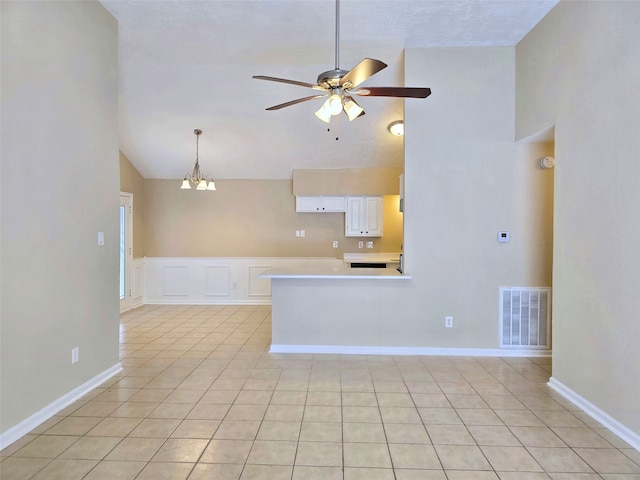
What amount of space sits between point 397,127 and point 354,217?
1.70 m

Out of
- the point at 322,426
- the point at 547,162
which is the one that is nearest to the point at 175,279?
the point at 322,426

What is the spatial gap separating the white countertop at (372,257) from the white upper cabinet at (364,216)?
362 millimetres

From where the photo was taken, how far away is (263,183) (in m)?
6.28

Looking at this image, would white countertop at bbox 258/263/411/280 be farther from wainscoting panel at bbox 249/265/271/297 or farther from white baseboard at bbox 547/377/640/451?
wainscoting panel at bbox 249/265/271/297

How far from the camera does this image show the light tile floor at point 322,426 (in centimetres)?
194

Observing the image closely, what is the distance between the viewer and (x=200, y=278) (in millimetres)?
6270

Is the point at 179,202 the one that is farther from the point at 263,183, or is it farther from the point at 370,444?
the point at 370,444

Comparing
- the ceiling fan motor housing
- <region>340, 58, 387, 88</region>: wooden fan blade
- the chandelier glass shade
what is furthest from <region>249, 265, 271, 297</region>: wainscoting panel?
<region>340, 58, 387, 88</region>: wooden fan blade

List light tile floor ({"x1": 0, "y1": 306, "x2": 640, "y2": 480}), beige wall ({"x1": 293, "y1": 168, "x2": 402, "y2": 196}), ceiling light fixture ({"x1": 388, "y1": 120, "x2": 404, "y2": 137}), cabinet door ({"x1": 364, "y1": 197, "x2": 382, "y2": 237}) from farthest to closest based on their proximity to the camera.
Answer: cabinet door ({"x1": 364, "y1": 197, "x2": 382, "y2": 237})
beige wall ({"x1": 293, "y1": 168, "x2": 402, "y2": 196})
ceiling light fixture ({"x1": 388, "y1": 120, "x2": 404, "y2": 137})
light tile floor ({"x1": 0, "y1": 306, "x2": 640, "y2": 480})

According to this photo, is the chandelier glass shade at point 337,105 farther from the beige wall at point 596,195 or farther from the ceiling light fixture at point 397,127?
the ceiling light fixture at point 397,127

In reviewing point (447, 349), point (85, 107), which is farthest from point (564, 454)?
point (85, 107)

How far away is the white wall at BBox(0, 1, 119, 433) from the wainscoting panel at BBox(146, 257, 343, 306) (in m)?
2.99

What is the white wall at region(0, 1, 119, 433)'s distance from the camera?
7.16 feet

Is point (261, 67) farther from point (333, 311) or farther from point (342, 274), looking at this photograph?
point (333, 311)
